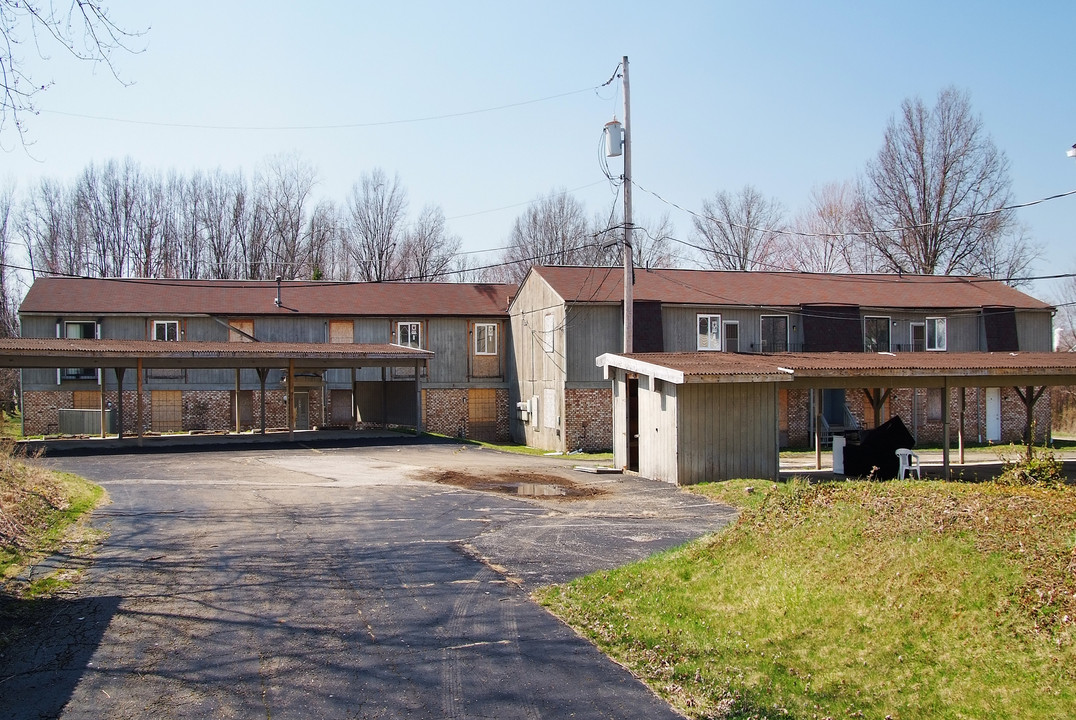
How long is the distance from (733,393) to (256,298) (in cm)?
2530

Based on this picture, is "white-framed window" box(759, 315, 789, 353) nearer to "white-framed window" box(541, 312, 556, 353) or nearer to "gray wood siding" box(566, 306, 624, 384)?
"gray wood siding" box(566, 306, 624, 384)

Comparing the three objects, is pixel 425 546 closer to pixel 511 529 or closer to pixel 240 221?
pixel 511 529

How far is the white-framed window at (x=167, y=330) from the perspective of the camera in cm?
3538

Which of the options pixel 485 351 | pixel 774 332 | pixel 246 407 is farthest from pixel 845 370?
pixel 246 407

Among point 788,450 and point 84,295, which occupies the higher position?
point 84,295

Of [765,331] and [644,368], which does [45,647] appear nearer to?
[644,368]

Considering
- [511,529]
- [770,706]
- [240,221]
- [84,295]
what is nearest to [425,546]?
[511,529]

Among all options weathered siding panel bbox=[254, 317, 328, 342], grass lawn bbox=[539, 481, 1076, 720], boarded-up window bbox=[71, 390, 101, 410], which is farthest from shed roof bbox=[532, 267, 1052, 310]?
grass lawn bbox=[539, 481, 1076, 720]

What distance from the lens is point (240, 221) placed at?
195 feet

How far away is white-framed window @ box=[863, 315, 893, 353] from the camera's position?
1347 inches

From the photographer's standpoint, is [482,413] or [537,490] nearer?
[537,490]

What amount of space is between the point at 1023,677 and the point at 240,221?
2345 inches

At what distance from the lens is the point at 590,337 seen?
1220 inches

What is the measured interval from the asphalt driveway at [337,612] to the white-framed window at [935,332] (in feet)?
75.7
